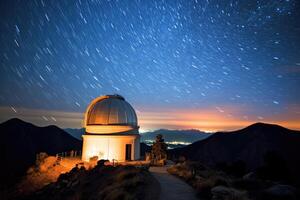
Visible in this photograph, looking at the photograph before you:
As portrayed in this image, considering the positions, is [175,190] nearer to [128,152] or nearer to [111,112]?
[128,152]

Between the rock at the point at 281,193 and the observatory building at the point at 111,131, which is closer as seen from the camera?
the rock at the point at 281,193

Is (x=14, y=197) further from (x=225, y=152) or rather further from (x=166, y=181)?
(x=225, y=152)

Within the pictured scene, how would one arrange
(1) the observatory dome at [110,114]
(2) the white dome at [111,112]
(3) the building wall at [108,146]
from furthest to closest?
(2) the white dome at [111,112] < (1) the observatory dome at [110,114] < (3) the building wall at [108,146]

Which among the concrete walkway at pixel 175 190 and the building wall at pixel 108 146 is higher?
the building wall at pixel 108 146

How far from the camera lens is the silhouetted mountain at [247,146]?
79375 mm

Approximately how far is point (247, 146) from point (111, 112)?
69111 millimetres

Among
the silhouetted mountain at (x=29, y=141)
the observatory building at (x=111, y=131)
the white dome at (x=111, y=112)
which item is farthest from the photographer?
the silhouetted mountain at (x=29, y=141)

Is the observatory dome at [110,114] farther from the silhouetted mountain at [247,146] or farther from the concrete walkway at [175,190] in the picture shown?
the silhouetted mountain at [247,146]

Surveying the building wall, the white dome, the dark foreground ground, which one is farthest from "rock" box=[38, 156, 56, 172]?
the white dome

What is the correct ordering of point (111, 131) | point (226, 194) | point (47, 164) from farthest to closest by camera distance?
point (111, 131) → point (47, 164) → point (226, 194)

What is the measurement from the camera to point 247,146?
85.8 m

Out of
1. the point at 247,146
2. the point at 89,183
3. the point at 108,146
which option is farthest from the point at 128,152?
A: the point at 247,146

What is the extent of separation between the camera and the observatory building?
91.7 feet

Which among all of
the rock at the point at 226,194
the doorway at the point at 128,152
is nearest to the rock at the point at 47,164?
the doorway at the point at 128,152
